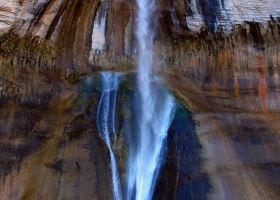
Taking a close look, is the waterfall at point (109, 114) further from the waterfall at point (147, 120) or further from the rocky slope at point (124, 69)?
the waterfall at point (147, 120)

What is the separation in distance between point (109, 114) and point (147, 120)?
2.60 ft

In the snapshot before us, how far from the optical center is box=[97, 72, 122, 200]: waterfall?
25.4 ft

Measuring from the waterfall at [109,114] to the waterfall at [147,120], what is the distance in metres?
0.24

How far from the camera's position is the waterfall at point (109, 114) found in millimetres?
7750

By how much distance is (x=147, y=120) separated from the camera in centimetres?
920

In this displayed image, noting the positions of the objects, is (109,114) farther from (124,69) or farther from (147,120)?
(124,69)

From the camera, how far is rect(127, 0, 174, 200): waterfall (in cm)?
782

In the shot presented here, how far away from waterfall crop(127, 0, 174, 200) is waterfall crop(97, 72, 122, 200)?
243 mm

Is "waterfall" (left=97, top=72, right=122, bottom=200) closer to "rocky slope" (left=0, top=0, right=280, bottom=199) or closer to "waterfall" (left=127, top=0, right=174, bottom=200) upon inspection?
"rocky slope" (left=0, top=0, right=280, bottom=199)

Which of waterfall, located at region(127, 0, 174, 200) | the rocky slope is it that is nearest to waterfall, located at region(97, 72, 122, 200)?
the rocky slope

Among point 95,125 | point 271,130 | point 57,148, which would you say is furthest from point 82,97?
point 271,130

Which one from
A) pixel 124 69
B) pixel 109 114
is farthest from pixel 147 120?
pixel 124 69

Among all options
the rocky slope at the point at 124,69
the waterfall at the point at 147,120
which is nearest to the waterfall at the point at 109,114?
the rocky slope at the point at 124,69

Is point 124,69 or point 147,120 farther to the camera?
point 124,69
